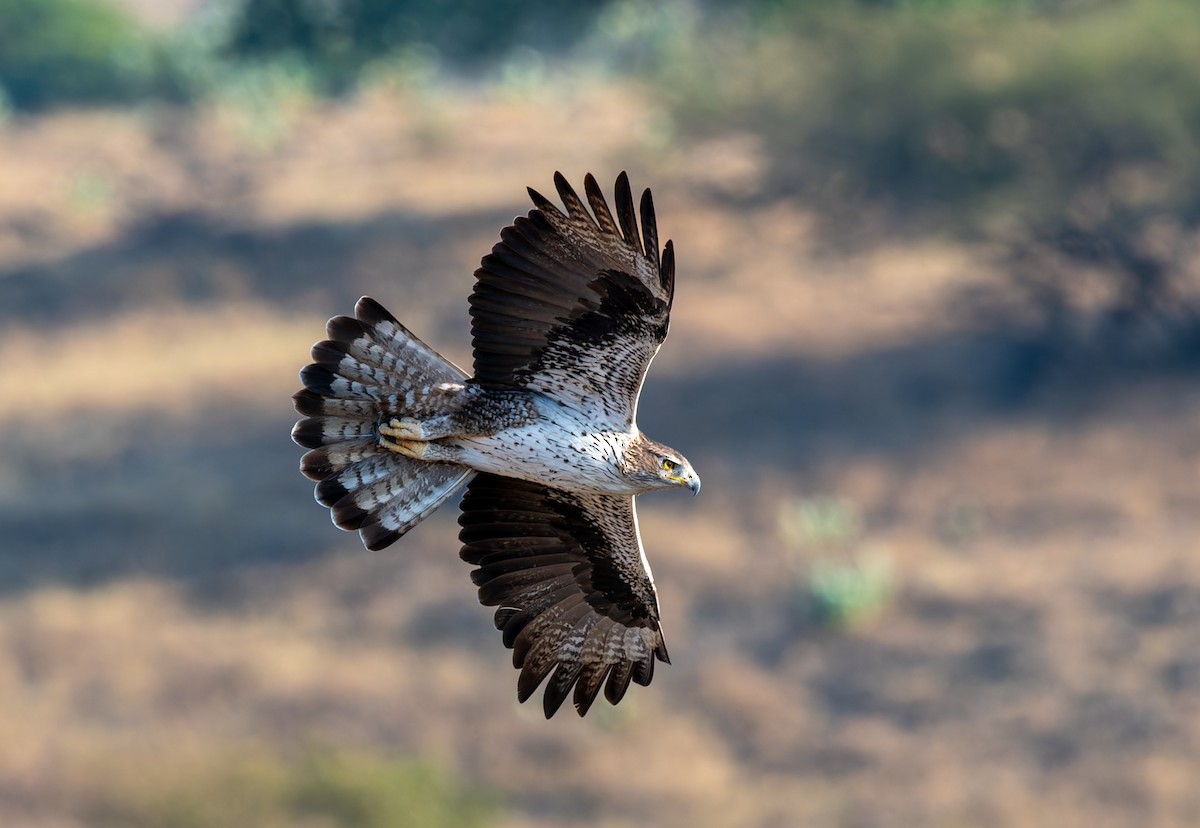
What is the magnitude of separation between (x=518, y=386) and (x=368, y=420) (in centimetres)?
60

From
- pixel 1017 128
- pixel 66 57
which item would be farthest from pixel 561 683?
pixel 66 57

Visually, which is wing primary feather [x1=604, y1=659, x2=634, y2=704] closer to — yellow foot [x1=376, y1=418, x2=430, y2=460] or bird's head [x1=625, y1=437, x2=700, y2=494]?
bird's head [x1=625, y1=437, x2=700, y2=494]

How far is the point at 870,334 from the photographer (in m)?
27.1

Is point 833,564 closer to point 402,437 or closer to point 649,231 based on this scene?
point 402,437

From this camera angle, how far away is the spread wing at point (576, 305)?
6.58m

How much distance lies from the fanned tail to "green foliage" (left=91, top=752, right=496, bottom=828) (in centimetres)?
1129

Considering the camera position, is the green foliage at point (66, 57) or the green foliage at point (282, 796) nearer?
the green foliage at point (282, 796)

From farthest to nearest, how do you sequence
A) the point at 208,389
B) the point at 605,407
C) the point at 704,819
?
the point at 208,389 < the point at 704,819 < the point at 605,407

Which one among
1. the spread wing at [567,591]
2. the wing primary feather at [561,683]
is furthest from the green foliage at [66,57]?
the wing primary feather at [561,683]

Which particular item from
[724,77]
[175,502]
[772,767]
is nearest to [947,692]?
[772,767]

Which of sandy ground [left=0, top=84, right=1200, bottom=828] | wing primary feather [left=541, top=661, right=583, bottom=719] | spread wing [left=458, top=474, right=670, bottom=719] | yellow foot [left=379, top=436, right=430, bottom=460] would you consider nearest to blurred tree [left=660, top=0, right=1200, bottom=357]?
sandy ground [left=0, top=84, right=1200, bottom=828]

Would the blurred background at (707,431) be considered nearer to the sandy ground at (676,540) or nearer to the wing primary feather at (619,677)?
the sandy ground at (676,540)

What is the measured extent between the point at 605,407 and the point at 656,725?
13.5m

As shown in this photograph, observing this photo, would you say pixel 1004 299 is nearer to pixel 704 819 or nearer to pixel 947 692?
pixel 947 692
